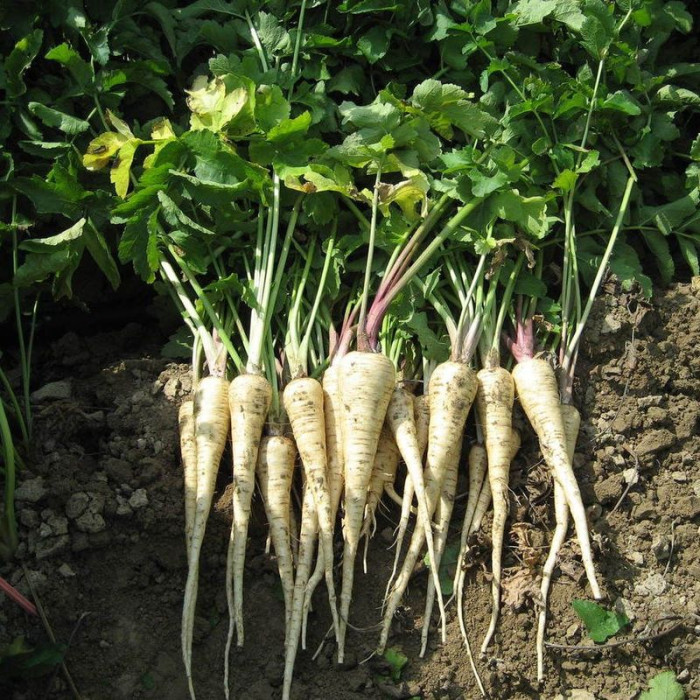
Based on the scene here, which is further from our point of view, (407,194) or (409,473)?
(407,194)

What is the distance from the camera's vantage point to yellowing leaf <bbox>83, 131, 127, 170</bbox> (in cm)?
356

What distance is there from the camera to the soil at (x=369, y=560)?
→ 2.97 metres

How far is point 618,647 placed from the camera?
300 centimetres

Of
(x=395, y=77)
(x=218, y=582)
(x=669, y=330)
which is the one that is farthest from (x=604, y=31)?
(x=218, y=582)

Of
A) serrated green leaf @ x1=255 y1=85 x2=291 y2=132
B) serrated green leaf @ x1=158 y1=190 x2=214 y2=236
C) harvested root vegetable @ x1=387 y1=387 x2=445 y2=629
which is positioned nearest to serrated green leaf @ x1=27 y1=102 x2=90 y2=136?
serrated green leaf @ x1=158 y1=190 x2=214 y2=236

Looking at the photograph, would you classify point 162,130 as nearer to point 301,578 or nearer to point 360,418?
point 360,418

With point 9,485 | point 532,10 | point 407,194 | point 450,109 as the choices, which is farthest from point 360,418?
point 532,10

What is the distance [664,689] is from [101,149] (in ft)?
9.21

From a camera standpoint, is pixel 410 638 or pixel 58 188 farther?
pixel 58 188

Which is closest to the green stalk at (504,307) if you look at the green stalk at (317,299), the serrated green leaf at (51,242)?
the green stalk at (317,299)

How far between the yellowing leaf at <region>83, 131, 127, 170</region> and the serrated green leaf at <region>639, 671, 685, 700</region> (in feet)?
8.93

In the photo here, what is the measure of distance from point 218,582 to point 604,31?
8.73ft

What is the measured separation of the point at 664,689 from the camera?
295 centimetres

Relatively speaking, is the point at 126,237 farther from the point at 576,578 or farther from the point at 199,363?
the point at 576,578
